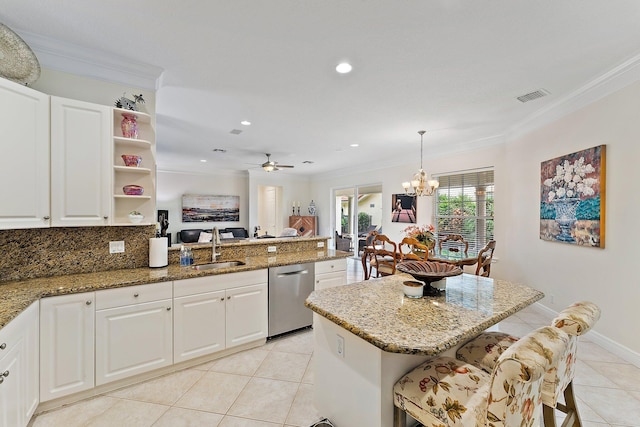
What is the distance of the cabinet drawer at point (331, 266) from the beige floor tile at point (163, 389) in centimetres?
156

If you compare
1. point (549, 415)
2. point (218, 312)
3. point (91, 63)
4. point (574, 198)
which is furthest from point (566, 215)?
point (91, 63)

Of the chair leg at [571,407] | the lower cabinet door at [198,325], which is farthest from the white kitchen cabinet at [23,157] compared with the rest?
the chair leg at [571,407]

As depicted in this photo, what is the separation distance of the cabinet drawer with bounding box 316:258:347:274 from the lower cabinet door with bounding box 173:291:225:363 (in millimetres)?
1161

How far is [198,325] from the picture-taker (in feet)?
8.31

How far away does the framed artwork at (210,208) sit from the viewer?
783cm

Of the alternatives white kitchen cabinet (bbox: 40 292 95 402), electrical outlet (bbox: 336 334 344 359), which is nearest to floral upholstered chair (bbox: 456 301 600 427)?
electrical outlet (bbox: 336 334 344 359)

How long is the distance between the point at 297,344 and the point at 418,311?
6.28 ft

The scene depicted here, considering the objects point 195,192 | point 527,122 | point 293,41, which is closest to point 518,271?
point 527,122

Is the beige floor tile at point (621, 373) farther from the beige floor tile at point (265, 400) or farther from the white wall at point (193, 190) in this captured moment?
the white wall at point (193, 190)

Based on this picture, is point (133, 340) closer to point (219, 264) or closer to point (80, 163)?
point (219, 264)

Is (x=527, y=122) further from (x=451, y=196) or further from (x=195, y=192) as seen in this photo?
(x=195, y=192)

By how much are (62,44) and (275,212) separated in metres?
7.41

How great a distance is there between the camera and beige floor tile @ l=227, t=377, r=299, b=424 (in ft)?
6.51

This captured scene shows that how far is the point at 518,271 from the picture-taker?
14.3 ft
